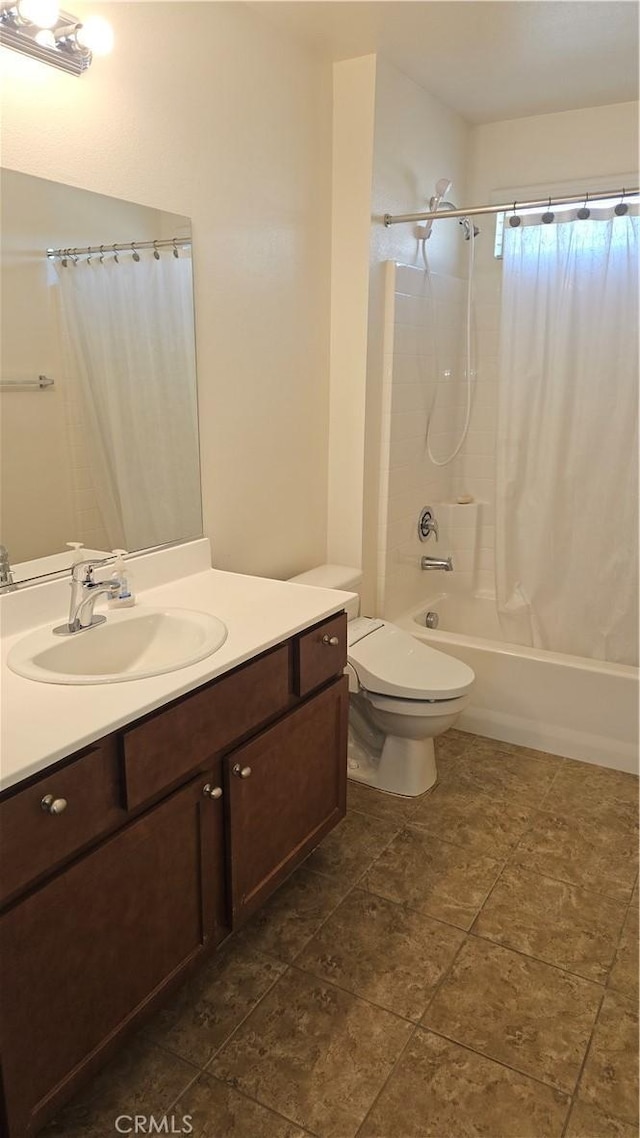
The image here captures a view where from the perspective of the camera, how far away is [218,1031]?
5.36 ft

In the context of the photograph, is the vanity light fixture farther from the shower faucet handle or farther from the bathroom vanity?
the shower faucet handle

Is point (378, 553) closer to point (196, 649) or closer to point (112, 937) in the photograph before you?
point (196, 649)

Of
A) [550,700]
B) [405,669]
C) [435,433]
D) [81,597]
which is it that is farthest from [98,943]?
[435,433]

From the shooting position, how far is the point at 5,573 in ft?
5.46

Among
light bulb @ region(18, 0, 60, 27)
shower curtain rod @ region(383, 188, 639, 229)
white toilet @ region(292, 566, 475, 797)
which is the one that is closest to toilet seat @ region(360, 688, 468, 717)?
white toilet @ region(292, 566, 475, 797)

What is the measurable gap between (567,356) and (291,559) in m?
1.33

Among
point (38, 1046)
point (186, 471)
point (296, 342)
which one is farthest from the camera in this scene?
point (296, 342)

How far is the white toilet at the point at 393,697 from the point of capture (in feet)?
7.84

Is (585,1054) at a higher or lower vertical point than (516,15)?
lower

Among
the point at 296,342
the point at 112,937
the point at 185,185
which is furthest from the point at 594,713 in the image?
the point at 185,185

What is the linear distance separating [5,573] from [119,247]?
0.85 meters

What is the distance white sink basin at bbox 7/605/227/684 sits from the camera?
1524 millimetres

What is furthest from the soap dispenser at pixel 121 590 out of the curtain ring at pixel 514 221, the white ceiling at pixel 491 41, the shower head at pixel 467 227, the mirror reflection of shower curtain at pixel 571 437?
the shower head at pixel 467 227

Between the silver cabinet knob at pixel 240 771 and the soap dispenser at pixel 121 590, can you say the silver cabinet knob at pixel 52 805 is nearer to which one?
the silver cabinet knob at pixel 240 771
